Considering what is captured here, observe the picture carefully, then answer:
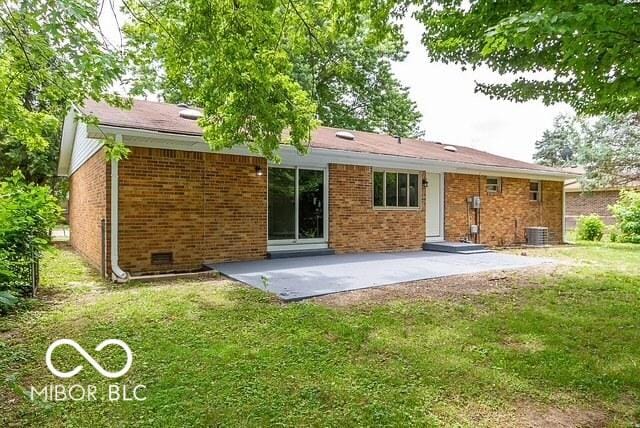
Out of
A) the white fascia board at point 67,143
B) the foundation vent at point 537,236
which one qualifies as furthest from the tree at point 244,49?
the foundation vent at point 537,236

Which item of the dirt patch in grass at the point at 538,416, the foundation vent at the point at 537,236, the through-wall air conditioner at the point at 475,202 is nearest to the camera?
the dirt patch in grass at the point at 538,416

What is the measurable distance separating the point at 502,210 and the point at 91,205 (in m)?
12.8

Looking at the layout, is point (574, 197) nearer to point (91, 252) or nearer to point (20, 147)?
point (91, 252)

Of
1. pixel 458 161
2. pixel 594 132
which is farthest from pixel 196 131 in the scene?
pixel 594 132

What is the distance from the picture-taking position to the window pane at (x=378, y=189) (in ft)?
38.7

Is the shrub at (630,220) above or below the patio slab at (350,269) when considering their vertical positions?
above

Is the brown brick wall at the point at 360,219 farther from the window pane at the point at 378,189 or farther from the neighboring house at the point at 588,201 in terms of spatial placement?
the neighboring house at the point at 588,201

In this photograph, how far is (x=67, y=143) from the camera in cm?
1395

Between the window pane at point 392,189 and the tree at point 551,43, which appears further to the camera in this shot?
the window pane at point 392,189

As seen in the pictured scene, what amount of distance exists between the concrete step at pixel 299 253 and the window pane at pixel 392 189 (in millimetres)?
2494

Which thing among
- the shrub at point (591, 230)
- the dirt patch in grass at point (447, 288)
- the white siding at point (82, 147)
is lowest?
the dirt patch in grass at point (447, 288)

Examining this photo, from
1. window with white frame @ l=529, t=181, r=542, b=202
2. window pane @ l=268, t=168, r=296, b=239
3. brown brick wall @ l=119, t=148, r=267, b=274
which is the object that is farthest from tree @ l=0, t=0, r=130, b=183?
window with white frame @ l=529, t=181, r=542, b=202

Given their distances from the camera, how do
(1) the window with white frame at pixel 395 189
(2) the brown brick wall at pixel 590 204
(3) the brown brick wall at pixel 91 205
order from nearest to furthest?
(3) the brown brick wall at pixel 91 205, (1) the window with white frame at pixel 395 189, (2) the brown brick wall at pixel 590 204

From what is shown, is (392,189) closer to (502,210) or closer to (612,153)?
(502,210)
